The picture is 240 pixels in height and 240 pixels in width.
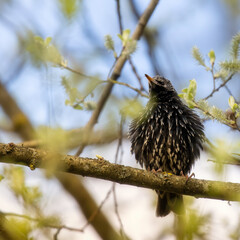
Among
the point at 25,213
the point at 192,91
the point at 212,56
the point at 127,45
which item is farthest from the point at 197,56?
the point at 25,213

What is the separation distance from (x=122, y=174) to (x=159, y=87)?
2436 mm

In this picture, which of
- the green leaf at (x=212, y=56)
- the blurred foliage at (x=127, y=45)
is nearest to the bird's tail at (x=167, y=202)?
the blurred foliage at (x=127, y=45)

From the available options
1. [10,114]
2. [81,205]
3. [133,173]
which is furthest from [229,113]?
[10,114]

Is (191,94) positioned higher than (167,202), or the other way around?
(167,202)

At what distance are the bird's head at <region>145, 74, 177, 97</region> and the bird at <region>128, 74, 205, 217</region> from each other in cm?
17

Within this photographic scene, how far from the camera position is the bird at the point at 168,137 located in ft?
18.0

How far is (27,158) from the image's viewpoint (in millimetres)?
3750

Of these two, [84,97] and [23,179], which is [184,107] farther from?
[23,179]

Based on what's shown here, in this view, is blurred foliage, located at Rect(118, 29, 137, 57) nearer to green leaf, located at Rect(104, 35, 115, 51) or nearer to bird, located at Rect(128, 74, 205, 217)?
green leaf, located at Rect(104, 35, 115, 51)

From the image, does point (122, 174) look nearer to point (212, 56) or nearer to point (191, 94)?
point (191, 94)

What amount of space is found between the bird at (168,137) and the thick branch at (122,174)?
1213 millimetres

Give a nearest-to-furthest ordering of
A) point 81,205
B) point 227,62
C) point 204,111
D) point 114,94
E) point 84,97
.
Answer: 1. point 204,111
2. point 227,62
3. point 84,97
4. point 114,94
5. point 81,205

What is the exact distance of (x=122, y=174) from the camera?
13.0 feet

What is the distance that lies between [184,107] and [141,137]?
2.54ft
